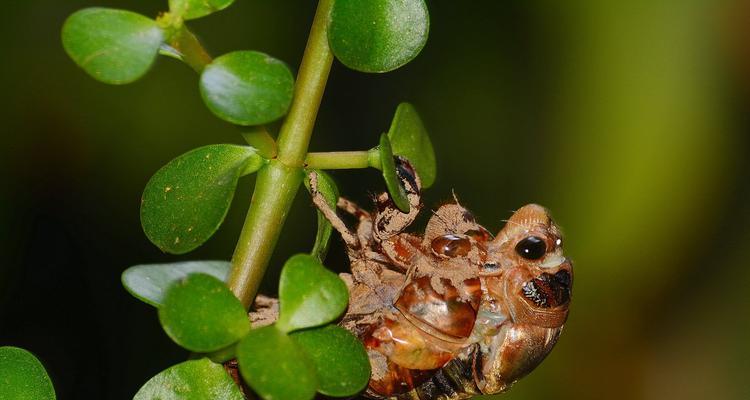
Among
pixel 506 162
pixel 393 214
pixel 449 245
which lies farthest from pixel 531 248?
pixel 506 162

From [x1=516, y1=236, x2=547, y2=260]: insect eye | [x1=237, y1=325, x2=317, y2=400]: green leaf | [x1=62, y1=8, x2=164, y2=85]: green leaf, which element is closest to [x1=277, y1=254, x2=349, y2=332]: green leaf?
[x1=237, y1=325, x2=317, y2=400]: green leaf

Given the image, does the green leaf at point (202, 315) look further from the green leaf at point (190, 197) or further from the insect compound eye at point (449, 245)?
the insect compound eye at point (449, 245)

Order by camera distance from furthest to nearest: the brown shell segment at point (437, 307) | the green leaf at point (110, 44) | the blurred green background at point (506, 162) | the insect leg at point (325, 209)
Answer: the blurred green background at point (506, 162), the brown shell segment at point (437, 307), the insect leg at point (325, 209), the green leaf at point (110, 44)

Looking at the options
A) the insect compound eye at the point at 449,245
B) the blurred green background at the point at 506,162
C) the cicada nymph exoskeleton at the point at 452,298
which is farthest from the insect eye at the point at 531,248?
the blurred green background at the point at 506,162

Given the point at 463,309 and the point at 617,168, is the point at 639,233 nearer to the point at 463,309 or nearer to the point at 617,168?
the point at 617,168

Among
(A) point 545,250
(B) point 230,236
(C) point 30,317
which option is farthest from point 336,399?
(C) point 30,317

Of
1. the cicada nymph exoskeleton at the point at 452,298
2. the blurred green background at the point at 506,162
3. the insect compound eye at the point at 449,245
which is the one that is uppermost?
the insect compound eye at the point at 449,245

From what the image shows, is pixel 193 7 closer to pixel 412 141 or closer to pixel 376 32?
pixel 376 32
